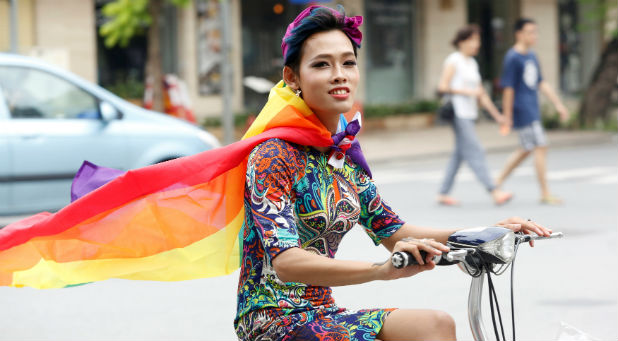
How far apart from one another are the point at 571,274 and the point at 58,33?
575 inches

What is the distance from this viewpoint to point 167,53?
840 inches

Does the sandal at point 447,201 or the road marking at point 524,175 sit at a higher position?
the sandal at point 447,201

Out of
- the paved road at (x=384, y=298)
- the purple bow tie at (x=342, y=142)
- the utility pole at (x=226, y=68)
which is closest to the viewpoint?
the purple bow tie at (x=342, y=142)

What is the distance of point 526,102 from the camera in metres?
10.7

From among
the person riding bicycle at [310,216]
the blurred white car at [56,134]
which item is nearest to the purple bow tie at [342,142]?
the person riding bicycle at [310,216]

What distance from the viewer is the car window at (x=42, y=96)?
30.0ft

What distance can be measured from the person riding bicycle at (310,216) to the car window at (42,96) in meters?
6.75

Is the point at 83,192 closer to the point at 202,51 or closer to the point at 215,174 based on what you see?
the point at 215,174

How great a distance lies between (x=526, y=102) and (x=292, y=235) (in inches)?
335

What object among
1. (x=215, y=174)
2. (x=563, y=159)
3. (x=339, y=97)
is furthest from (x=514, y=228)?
(x=563, y=159)

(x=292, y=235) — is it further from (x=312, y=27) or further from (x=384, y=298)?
(x=384, y=298)

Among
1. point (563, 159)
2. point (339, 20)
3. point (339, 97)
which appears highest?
point (339, 20)

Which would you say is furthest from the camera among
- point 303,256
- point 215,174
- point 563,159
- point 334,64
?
point 563,159

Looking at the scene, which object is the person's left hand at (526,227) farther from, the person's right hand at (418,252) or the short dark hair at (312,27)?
the short dark hair at (312,27)
